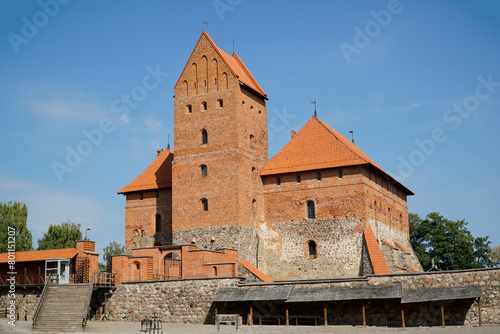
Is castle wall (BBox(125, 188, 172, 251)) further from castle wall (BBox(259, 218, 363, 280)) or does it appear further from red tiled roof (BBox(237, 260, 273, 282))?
red tiled roof (BBox(237, 260, 273, 282))

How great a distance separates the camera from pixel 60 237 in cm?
5572

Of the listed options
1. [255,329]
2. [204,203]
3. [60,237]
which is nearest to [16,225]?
[60,237]

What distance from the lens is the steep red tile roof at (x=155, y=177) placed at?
38750 millimetres

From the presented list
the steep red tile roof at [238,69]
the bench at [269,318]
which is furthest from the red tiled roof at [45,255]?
the steep red tile roof at [238,69]

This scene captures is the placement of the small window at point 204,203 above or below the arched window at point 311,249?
above

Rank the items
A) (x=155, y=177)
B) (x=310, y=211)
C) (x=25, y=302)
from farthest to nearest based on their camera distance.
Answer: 1. (x=155, y=177)
2. (x=310, y=211)
3. (x=25, y=302)

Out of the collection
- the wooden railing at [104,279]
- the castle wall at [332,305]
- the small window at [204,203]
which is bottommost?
the castle wall at [332,305]

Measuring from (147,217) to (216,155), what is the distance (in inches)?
268

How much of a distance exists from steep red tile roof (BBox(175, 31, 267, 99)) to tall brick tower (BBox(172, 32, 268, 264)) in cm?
9

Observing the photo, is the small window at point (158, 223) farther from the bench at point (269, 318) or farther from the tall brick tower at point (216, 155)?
the bench at point (269, 318)

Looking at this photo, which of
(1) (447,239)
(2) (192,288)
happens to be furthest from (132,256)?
(1) (447,239)

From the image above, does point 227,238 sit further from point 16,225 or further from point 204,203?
point 16,225

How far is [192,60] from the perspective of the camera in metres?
37.6

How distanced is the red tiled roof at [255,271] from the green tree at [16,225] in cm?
2507
